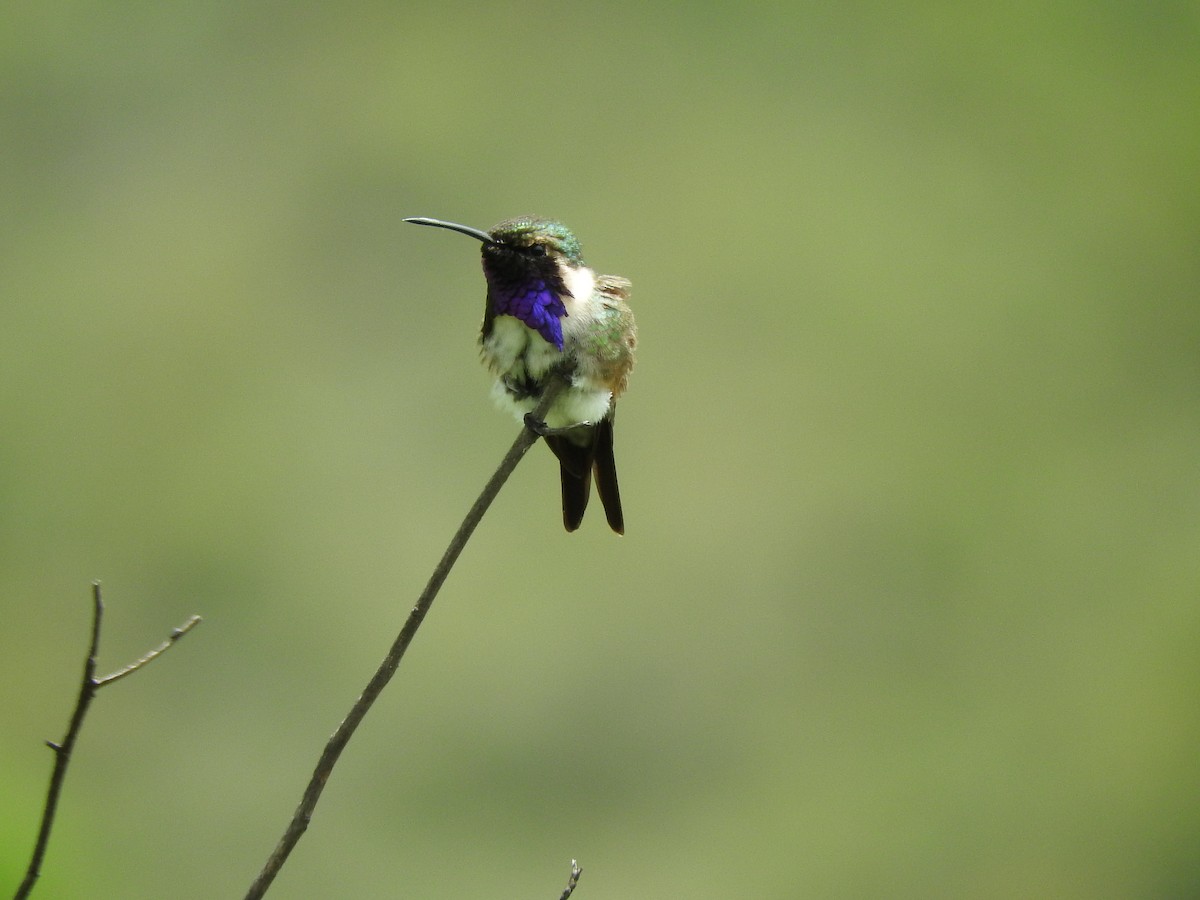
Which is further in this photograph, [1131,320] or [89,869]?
[1131,320]

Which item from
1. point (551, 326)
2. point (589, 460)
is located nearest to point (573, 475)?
point (589, 460)

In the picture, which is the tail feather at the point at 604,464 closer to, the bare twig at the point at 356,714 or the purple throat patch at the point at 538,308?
the purple throat patch at the point at 538,308

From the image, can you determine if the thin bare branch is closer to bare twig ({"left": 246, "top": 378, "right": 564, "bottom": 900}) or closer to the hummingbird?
bare twig ({"left": 246, "top": 378, "right": 564, "bottom": 900})

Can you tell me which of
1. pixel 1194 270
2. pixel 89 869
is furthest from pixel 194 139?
pixel 1194 270

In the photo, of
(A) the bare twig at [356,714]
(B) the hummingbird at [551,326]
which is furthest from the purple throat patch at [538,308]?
(A) the bare twig at [356,714]

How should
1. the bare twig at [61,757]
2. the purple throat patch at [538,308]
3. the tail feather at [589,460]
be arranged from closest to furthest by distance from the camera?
the bare twig at [61,757], the purple throat patch at [538,308], the tail feather at [589,460]


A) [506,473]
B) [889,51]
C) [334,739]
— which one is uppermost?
[889,51]

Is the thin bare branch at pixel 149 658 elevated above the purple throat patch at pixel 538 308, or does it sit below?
below

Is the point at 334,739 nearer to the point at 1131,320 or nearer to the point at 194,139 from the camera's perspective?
the point at 194,139

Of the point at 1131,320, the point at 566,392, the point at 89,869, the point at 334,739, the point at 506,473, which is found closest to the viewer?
the point at 334,739
